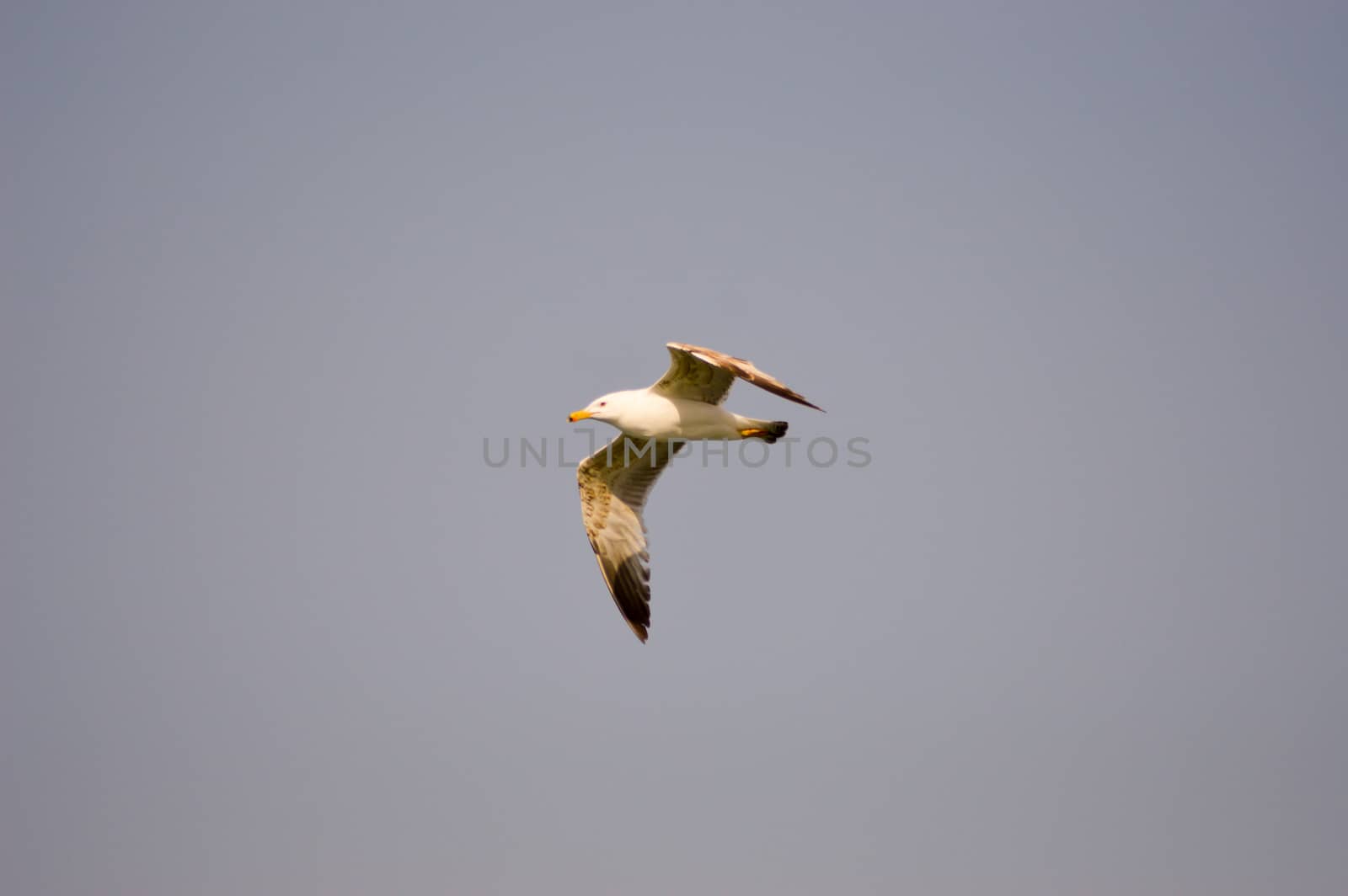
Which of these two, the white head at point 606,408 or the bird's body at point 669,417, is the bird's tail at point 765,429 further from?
the white head at point 606,408

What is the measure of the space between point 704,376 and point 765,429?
2.80ft

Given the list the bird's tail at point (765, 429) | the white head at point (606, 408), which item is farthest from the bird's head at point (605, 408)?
the bird's tail at point (765, 429)

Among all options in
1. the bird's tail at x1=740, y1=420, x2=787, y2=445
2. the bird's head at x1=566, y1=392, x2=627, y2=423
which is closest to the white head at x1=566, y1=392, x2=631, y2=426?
the bird's head at x1=566, y1=392, x2=627, y2=423

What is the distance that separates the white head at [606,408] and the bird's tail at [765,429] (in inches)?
47.4

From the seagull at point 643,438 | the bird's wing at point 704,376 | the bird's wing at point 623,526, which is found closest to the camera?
the bird's wing at point 704,376

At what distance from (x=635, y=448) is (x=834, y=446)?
2643mm

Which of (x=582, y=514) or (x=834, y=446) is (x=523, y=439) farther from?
(x=834, y=446)

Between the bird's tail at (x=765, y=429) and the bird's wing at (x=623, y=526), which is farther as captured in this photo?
the bird's wing at (x=623, y=526)

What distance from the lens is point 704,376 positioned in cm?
1308

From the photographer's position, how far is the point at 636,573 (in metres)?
15.4

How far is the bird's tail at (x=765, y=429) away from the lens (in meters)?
13.4

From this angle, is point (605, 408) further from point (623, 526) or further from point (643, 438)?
point (623, 526)

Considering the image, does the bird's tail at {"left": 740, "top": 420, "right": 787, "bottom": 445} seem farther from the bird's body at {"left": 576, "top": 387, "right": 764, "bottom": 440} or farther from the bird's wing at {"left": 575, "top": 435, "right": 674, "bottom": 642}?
the bird's wing at {"left": 575, "top": 435, "right": 674, "bottom": 642}

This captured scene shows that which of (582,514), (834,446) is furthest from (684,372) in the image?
(582,514)
